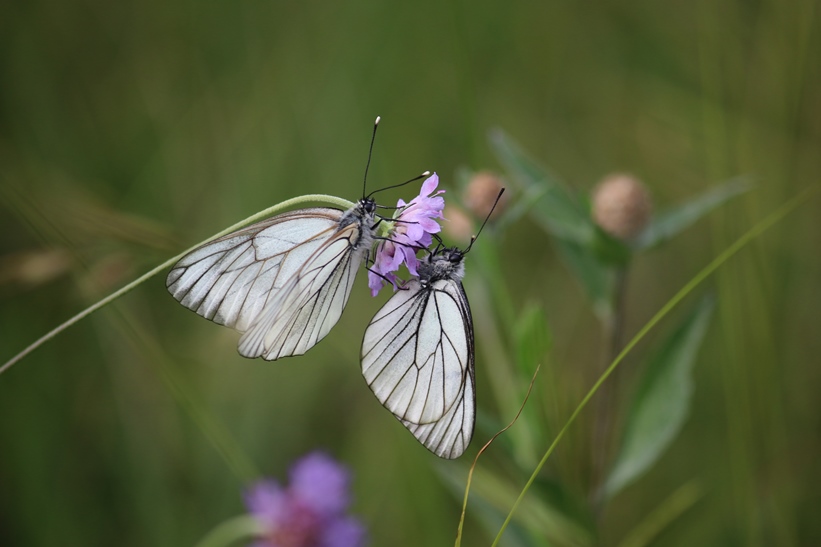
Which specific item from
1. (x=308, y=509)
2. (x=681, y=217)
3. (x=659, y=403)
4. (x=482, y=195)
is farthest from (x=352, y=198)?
(x=659, y=403)

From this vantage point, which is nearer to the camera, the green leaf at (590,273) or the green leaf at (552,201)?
the green leaf at (552,201)

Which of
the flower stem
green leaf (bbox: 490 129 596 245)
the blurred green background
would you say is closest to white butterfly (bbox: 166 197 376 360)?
the blurred green background

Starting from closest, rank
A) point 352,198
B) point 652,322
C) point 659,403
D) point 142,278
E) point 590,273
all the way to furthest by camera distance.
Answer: point 142,278
point 652,322
point 659,403
point 590,273
point 352,198

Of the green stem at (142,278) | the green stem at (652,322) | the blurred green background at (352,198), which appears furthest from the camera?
Answer: the blurred green background at (352,198)

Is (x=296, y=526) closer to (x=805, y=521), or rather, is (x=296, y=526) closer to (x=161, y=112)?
(x=805, y=521)

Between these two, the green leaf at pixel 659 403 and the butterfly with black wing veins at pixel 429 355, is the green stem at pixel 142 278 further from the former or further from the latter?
the green leaf at pixel 659 403

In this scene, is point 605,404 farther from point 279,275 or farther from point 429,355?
point 279,275

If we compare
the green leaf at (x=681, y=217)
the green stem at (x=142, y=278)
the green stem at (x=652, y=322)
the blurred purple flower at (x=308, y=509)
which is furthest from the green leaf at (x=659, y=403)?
the green stem at (x=142, y=278)
